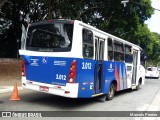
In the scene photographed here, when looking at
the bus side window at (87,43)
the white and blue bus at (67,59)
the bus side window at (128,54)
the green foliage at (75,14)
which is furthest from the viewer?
the green foliage at (75,14)

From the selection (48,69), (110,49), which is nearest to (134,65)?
(110,49)

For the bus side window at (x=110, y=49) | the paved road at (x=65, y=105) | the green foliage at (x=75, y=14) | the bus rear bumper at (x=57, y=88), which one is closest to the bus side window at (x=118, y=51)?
the bus side window at (x=110, y=49)

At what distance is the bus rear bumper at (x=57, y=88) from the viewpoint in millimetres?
8656

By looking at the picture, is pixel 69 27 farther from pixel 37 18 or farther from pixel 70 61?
pixel 37 18

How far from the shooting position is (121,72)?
12.8m

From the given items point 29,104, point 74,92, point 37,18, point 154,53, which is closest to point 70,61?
point 74,92

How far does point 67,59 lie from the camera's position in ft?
28.9

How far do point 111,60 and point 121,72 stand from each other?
162 cm

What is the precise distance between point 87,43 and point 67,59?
1.05m

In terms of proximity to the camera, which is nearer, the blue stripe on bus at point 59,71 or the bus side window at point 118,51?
the blue stripe on bus at point 59,71

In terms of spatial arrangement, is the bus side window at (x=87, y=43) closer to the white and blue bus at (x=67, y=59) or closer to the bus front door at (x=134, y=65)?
the white and blue bus at (x=67, y=59)

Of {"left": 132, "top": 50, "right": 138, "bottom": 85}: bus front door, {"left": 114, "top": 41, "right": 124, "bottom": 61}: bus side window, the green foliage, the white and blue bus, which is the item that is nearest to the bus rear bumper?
the white and blue bus

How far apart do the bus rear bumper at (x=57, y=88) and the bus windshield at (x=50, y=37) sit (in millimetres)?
1215

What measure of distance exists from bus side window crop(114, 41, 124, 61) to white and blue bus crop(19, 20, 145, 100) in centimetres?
70
